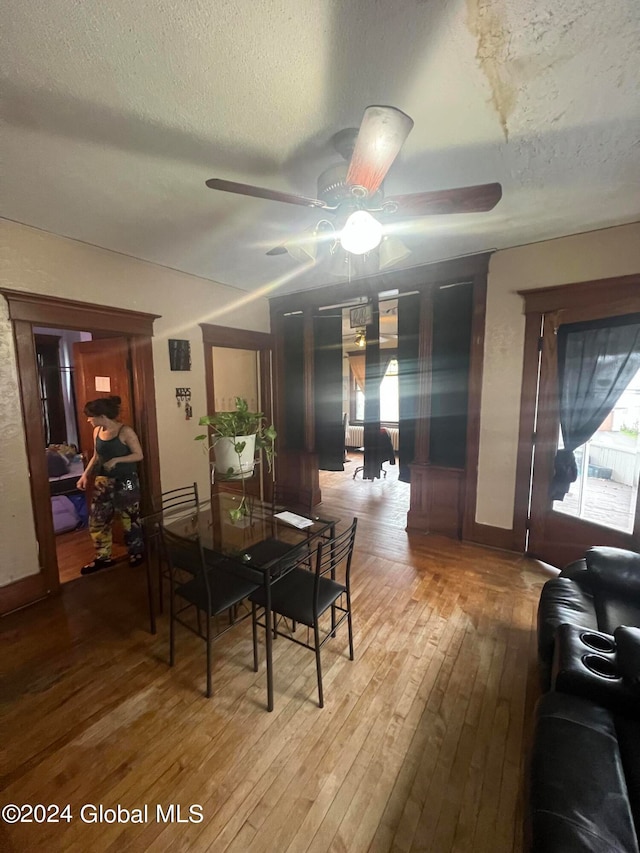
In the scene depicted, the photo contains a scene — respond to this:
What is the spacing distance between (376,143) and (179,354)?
8.82 ft

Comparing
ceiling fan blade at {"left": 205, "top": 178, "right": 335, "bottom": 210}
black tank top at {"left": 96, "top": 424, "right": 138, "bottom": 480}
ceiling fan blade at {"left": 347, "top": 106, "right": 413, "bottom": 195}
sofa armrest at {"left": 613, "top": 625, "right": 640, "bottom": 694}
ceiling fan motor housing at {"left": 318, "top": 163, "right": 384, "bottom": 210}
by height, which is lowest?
sofa armrest at {"left": 613, "top": 625, "right": 640, "bottom": 694}

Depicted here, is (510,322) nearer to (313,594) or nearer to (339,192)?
(339,192)

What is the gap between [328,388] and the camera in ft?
13.8

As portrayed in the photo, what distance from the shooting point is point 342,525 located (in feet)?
12.6

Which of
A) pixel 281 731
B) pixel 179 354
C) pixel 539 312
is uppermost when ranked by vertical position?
pixel 539 312

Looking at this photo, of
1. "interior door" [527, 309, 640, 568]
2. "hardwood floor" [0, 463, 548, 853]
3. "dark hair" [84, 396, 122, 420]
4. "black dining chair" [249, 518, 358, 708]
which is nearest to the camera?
"hardwood floor" [0, 463, 548, 853]

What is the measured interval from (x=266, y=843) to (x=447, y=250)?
3.72 meters

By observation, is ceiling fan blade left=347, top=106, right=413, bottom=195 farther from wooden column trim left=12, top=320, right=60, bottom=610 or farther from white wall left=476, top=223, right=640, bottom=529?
wooden column trim left=12, top=320, right=60, bottom=610

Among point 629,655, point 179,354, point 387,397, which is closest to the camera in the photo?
point 629,655

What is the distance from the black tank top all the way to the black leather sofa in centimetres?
311

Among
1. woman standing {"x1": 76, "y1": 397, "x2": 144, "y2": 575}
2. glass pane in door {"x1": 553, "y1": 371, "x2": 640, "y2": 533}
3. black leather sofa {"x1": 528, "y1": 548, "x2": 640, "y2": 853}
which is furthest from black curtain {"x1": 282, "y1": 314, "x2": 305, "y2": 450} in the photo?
black leather sofa {"x1": 528, "y1": 548, "x2": 640, "y2": 853}

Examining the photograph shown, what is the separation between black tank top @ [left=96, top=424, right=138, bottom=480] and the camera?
2.95 metres

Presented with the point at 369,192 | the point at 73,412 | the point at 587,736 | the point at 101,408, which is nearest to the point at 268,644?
the point at 587,736

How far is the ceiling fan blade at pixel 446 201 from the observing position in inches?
55.6
